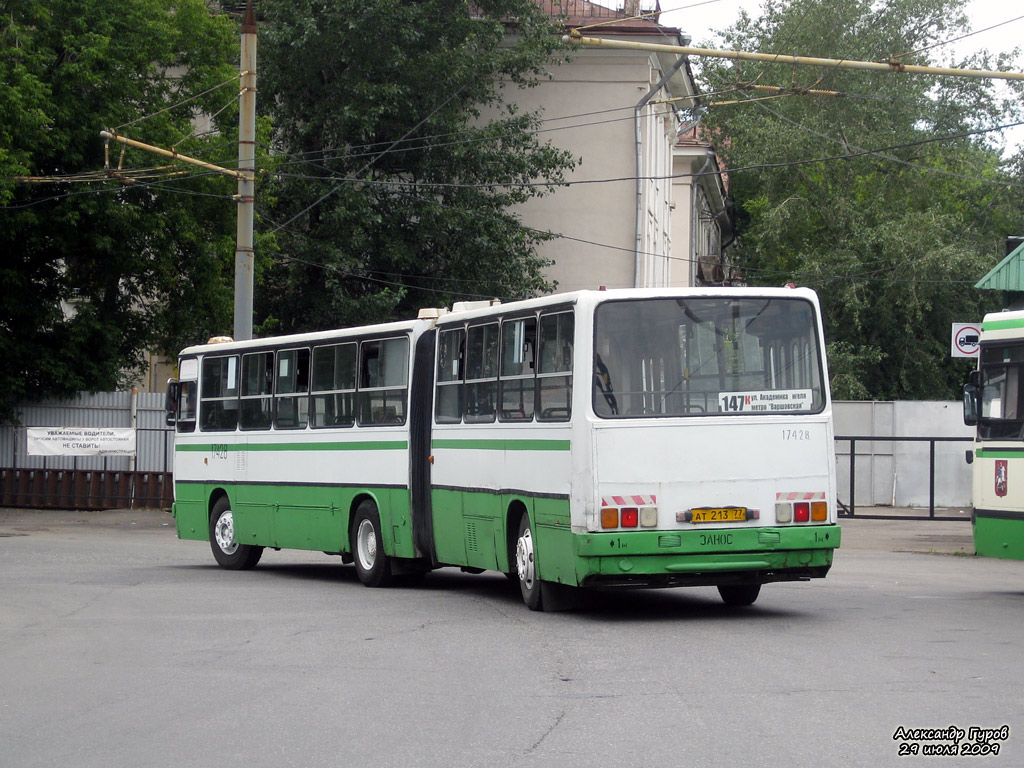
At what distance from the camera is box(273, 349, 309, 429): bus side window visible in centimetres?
1750

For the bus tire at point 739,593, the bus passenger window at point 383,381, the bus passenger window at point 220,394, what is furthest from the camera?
the bus passenger window at point 220,394

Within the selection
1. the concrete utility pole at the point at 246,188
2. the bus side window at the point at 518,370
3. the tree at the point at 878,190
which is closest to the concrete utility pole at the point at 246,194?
the concrete utility pole at the point at 246,188

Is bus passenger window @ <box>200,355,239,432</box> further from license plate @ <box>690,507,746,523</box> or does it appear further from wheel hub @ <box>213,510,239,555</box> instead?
license plate @ <box>690,507,746,523</box>

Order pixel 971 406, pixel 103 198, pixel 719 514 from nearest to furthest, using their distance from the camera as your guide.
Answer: pixel 719 514, pixel 971 406, pixel 103 198

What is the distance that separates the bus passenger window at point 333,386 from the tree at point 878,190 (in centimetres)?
2879

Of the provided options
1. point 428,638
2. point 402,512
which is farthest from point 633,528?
point 402,512

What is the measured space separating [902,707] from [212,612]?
731 cm

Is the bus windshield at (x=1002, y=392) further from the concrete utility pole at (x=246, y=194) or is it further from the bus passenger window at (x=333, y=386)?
the concrete utility pole at (x=246, y=194)

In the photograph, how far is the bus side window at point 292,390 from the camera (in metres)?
17.5

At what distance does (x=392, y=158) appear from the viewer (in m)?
34.3

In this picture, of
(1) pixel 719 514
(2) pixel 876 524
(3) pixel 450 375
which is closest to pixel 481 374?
(3) pixel 450 375

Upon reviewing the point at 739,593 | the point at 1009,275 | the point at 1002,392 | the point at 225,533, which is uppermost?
the point at 1009,275

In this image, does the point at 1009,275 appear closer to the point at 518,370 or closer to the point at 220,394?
the point at 220,394

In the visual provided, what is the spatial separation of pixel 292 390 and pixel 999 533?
8132 mm
